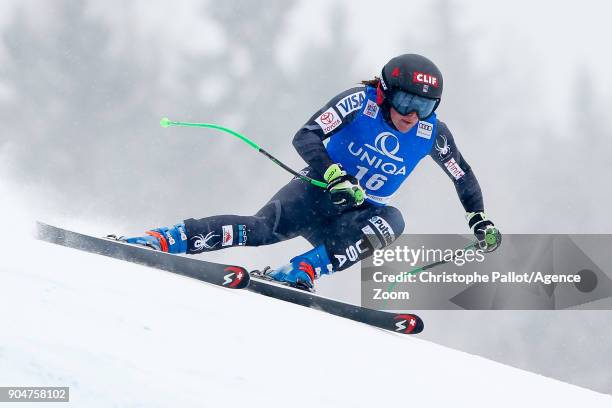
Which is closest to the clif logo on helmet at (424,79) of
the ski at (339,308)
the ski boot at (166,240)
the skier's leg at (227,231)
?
the skier's leg at (227,231)

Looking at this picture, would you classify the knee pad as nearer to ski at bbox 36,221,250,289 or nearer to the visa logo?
the visa logo

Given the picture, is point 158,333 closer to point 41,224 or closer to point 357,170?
point 41,224

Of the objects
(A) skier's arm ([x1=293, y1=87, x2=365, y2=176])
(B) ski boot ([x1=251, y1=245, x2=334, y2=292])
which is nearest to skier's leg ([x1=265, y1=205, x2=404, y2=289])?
(B) ski boot ([x1=251, y1=245, x2=334, y2=292])

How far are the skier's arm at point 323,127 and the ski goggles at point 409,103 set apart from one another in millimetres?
265

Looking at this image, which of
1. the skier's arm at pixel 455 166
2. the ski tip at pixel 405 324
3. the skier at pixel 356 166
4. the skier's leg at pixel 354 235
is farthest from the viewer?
the skier's arm at pixel 455 166

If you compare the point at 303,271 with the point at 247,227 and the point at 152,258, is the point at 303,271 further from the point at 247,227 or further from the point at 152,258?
the point at 152,258

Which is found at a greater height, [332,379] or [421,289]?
[421,289]

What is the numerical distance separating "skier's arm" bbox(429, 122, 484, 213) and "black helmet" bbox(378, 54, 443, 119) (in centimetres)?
39

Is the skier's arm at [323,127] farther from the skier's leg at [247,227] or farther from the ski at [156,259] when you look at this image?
the ski at [156,259]

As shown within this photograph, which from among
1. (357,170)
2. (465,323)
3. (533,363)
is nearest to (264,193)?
(465,323)

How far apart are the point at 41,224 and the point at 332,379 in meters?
1.91

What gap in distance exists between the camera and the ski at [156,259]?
3455mm

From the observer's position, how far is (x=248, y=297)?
3250 mm

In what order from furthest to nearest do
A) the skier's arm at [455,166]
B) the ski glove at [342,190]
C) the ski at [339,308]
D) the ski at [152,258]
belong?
the skier's arm at [455,166]
the ski glove at [342,190]
the ski at [339,308]
the ski at [152,258]
